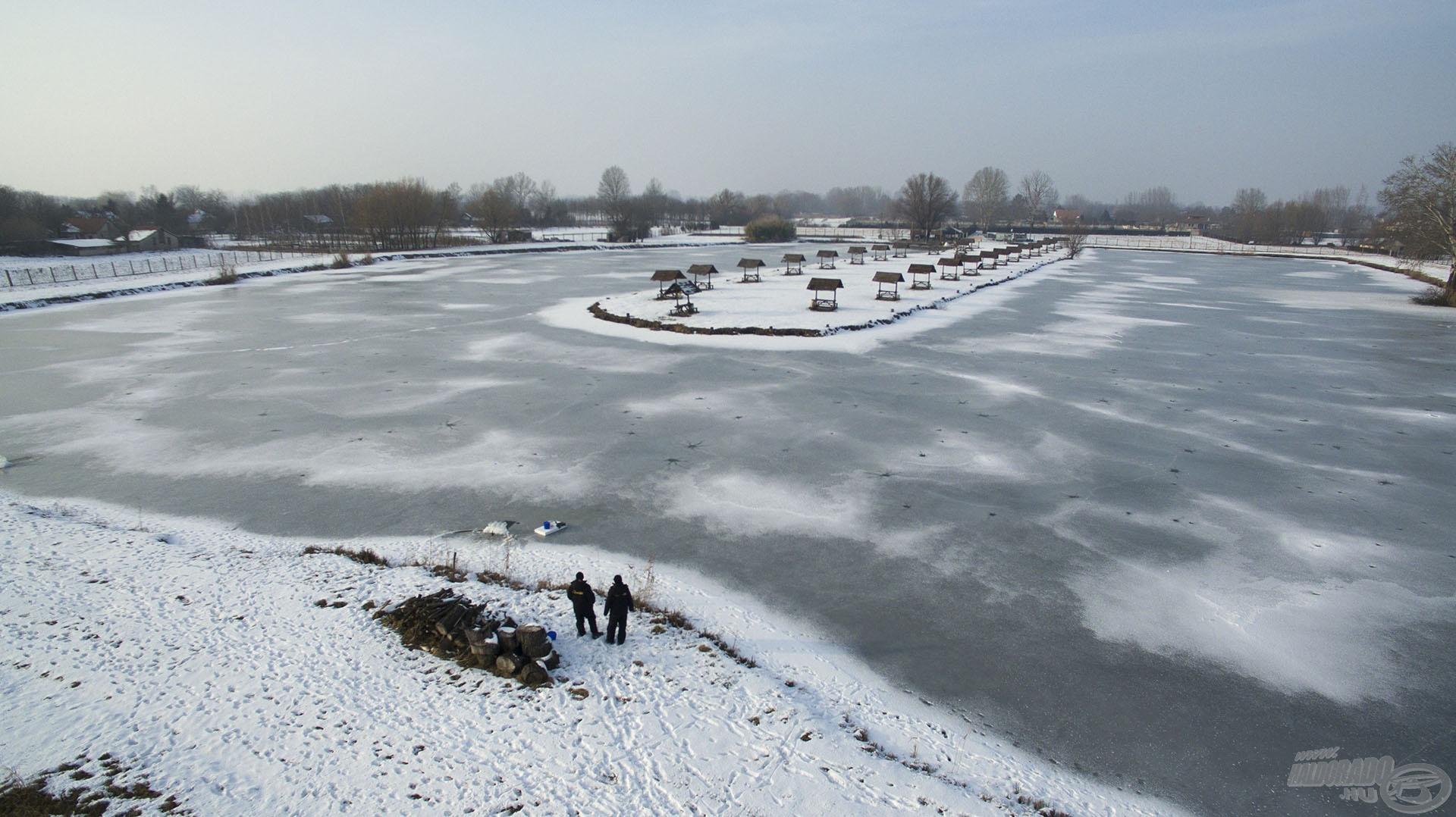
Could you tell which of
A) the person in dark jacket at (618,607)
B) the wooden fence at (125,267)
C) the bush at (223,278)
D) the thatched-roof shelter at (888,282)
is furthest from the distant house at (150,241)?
the person in dark jacket at (618,607)

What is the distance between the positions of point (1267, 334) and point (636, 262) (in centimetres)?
4583

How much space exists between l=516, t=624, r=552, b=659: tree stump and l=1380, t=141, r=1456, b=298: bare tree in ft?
168

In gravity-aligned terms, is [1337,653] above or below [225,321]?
below

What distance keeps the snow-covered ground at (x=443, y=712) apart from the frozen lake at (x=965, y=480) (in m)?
0.80

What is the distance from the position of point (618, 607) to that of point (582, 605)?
0.45 m

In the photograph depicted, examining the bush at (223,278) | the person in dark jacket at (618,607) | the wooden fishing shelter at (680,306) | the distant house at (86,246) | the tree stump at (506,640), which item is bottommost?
the tree stump at (506,640)

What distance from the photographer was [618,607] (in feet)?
26.4

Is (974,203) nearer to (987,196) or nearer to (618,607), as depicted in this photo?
(987,196)

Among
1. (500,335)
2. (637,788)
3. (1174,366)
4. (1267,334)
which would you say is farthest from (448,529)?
(1267,334)

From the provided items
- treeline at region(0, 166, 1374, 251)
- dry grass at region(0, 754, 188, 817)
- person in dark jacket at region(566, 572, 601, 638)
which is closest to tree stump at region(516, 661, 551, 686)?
person in dark jacket at region(566, 572, 601, 638)

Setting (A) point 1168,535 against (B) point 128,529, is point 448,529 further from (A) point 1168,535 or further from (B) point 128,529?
(A) point 1168,535

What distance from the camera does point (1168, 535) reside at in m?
10.8

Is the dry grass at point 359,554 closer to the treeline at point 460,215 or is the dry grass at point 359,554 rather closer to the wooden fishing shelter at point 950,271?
the wooden fishing shelter at point 950,271

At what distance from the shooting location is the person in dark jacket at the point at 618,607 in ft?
26.3
